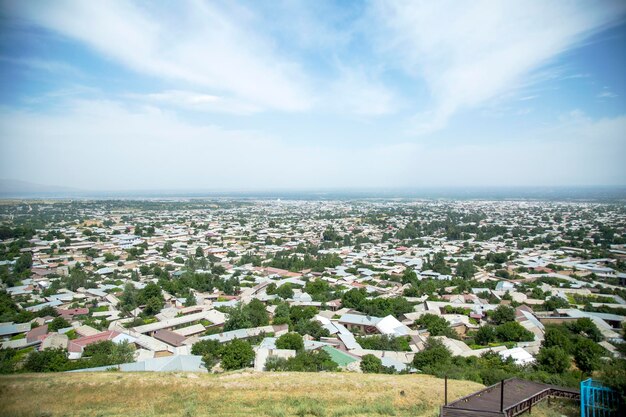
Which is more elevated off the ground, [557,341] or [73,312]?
[557,341]

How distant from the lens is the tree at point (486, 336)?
14539 millimetres

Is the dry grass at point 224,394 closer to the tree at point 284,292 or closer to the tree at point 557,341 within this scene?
the tree at point 557,341

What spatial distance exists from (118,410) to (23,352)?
9.58 m

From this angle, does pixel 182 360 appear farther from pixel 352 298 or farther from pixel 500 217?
pixel 500 217

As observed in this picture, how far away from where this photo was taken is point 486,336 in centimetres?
1455

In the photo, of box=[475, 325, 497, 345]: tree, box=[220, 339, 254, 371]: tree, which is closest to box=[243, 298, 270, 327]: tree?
box=[220, 339, 254, 371]: tree

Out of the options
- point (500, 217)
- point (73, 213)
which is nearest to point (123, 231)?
point (73, 213)

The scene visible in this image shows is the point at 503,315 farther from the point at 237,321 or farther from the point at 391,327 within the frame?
the point at 237,321

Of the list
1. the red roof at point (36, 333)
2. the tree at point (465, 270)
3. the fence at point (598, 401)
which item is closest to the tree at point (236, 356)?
the fence at point (598, 401)

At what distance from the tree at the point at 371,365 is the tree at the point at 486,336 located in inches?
226

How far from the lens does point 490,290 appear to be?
2142 cm

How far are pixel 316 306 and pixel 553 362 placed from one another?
35.6 ft

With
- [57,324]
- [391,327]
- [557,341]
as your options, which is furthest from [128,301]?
[557,341]

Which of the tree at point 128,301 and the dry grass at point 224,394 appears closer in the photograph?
the dry grass at point 224,394
